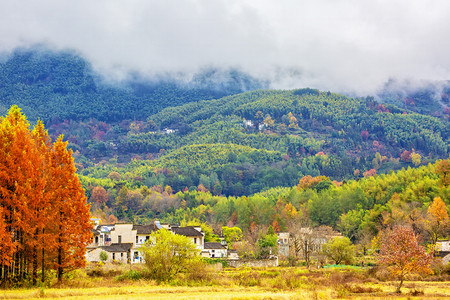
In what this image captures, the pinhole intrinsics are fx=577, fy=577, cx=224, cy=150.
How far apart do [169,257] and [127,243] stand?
34.0 m

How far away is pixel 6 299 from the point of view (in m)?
36.6

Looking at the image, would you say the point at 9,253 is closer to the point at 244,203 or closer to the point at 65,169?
the point at 65,169

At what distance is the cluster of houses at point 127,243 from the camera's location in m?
83.8

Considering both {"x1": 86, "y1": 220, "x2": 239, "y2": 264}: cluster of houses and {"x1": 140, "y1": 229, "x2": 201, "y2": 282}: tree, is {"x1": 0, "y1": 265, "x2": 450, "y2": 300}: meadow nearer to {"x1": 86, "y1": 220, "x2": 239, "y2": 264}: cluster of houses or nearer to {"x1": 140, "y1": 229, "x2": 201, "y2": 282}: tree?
{"x1": 140, "y1": 229, "x2": 201, "y2": 282}: tree

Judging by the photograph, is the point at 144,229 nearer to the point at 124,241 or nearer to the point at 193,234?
the point at 124,241

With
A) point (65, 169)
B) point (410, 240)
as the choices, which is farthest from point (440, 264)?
point (65, 169)

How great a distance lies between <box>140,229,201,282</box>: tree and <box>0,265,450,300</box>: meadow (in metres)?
0.93

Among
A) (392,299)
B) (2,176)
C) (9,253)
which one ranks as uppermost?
(2,176)

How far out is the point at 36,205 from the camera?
4394cm

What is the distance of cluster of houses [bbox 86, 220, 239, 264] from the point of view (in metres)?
83.8

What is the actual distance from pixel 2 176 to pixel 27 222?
3.95 m

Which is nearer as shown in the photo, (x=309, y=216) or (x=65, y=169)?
(x=65, y=169)

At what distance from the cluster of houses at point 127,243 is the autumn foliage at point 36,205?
3130cm

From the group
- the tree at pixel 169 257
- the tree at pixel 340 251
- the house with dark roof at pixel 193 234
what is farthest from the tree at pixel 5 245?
the tree at pixel 340 251
